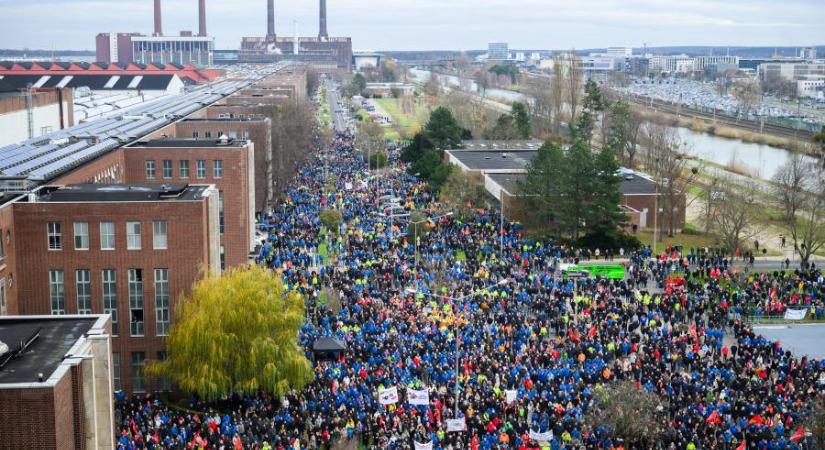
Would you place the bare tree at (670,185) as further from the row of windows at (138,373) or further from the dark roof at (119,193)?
the row of windows at (138,373)

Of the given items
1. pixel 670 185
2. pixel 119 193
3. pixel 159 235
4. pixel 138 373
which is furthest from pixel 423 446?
pixel 670 185

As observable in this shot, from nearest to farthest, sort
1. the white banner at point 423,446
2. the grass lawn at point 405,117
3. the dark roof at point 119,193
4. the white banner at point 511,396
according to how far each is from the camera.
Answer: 1. the white banner at point 423,446
2. the white banner at point 511,396
3. the dark roof at point 119,193
4. the grass lawn at point 405,117

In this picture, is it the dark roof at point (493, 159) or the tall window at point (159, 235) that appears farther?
the dark roof at point (493, 159)

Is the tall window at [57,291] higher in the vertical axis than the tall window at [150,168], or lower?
lower

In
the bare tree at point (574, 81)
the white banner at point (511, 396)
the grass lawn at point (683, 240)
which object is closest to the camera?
the white banner at point (511, 396)

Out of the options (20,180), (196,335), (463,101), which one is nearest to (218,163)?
(20,180)

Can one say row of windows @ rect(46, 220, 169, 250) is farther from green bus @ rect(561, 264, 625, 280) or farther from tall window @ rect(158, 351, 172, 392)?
green bus @ rect(561, 264, 625, 280)

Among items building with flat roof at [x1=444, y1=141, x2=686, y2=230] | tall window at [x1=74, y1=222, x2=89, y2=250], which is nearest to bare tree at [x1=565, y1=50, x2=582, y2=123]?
building with flat roof at [x1=444, y1=141, x2=686, y2=230]

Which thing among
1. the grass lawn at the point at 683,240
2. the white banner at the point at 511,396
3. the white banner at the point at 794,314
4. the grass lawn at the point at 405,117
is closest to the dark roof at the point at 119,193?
the white banner at the point at 511,396
